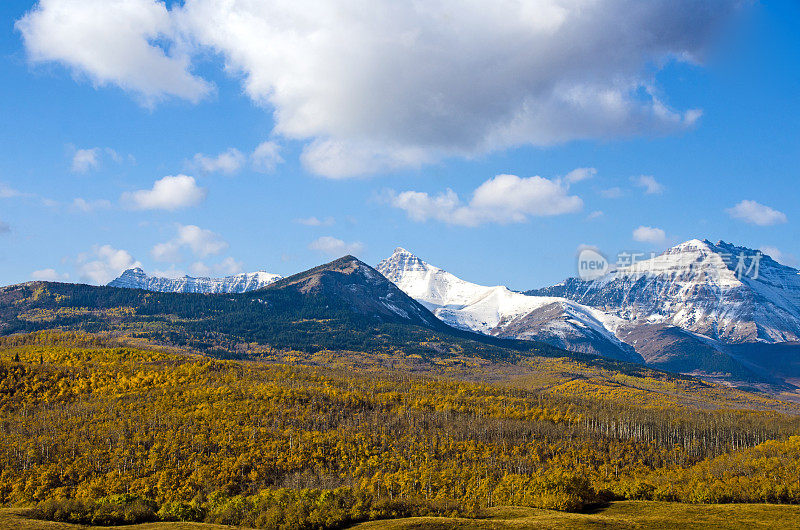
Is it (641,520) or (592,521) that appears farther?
(641,520)

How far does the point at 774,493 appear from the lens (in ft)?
652

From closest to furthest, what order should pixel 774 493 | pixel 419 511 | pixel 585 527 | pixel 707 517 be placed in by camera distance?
pixel 585 527 → pixel 707 517 → pixel 419 511 → pixel 774 493

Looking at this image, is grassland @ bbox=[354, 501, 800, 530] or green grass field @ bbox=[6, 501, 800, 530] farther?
green grass field @ bbox=[6, 501, 800, 530]

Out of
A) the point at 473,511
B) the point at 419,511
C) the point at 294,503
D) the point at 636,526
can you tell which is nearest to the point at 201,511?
the point at 294,503

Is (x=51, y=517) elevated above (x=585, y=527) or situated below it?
below

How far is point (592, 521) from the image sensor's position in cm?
14862

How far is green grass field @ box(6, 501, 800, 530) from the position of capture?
471ft

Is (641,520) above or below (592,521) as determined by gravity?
above

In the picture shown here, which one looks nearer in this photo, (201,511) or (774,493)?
(201,511)

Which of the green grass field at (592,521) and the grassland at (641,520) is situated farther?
the green grass field at (592,521)

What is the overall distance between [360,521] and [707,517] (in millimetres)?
81875

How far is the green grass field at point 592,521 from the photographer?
14350 cm

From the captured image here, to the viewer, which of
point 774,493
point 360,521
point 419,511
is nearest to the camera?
point 360,521

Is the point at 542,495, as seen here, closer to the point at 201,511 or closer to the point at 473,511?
the point at 473,511
